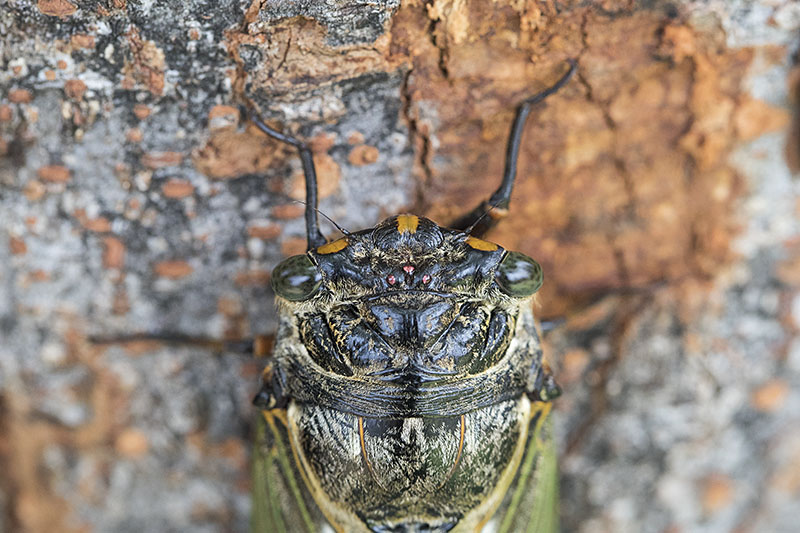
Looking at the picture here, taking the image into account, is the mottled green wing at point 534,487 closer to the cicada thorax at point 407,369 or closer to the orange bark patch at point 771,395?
the cicada thorax at point 407,369

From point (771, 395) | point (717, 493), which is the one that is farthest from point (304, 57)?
point (717, 493)

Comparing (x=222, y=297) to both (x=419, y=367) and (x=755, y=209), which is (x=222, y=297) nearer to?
(x=419, y=367)

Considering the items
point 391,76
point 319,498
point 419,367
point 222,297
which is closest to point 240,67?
point 391,76

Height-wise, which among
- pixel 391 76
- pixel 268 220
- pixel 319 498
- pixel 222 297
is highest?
pixel 391 76

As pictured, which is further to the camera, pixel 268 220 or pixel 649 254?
pixel 649 254

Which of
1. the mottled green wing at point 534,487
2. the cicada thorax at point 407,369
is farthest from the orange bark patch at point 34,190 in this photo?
the mottled green wing at point 534,487

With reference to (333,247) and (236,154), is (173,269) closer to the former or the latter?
(236,154)

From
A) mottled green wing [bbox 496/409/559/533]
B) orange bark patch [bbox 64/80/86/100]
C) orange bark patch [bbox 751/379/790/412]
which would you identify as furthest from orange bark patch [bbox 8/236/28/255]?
orange bark patch [bbox 751/379/790/412]

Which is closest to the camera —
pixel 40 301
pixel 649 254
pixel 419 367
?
pixel 419 367
